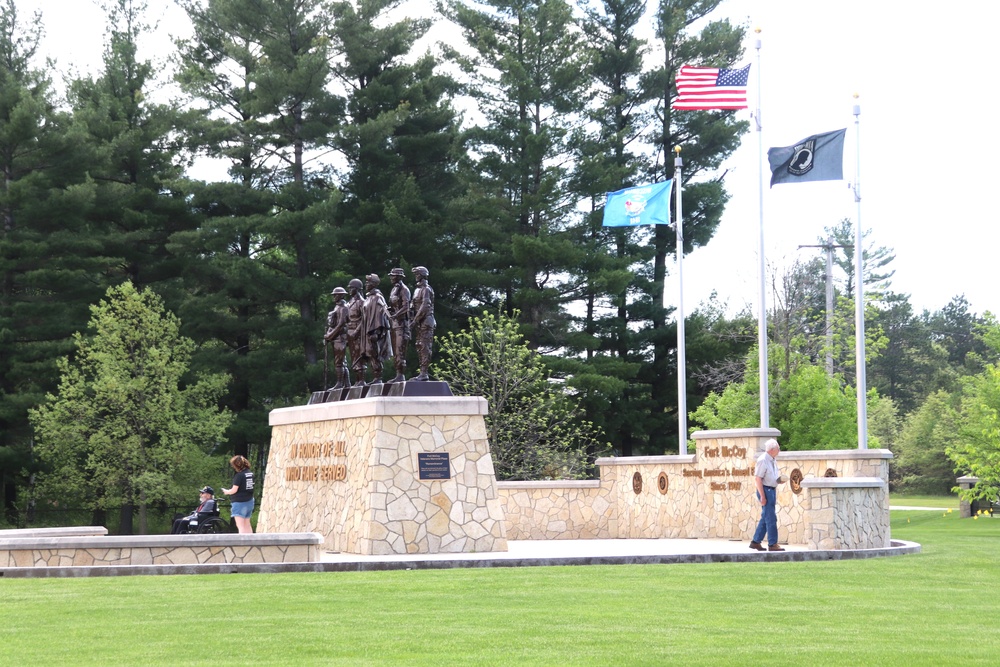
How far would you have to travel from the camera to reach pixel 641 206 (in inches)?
1126

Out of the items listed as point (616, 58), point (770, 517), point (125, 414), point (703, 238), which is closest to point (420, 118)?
point (616, 58)

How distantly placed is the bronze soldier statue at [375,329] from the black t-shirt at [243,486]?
276 cm

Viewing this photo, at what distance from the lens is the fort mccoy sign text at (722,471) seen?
22.3m

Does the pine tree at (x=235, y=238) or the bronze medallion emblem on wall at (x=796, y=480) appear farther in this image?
the pine tree at (x=235, y=238)

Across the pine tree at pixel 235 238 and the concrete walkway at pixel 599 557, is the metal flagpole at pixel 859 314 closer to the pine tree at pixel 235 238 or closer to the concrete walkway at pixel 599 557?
the concrete walkway at pixel 599 557

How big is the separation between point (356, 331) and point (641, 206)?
830 centimetres

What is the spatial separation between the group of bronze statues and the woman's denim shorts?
113 inches

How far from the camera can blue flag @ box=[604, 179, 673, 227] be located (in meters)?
28.2

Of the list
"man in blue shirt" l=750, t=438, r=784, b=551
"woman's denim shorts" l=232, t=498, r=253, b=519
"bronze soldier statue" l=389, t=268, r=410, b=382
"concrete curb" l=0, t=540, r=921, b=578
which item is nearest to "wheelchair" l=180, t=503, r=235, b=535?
"woman's denim shorts" l=232, t=498, r=253, b=519

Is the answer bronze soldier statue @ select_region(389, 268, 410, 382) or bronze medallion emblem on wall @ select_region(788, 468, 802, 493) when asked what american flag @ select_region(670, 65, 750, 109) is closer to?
bronze soldier statue @ select_region(389, 268, 410, 382)

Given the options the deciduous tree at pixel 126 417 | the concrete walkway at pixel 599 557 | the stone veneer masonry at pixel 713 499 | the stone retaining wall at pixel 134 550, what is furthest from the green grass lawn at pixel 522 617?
the deciduous tree at pixel 126 417

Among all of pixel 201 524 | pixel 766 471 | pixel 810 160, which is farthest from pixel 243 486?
pixel 810 160

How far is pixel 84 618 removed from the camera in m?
11.7

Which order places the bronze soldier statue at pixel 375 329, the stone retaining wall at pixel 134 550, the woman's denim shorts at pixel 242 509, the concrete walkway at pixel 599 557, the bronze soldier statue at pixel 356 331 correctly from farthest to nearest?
the bronze soldier statue at pixel 356 331 → the bronze soldier statue at pixel 375 329 → the woman's denim shorts at pixel 242 509 → the concrete walkway at pixel 599 557 → the stone retaining wall at pixel 134 550
